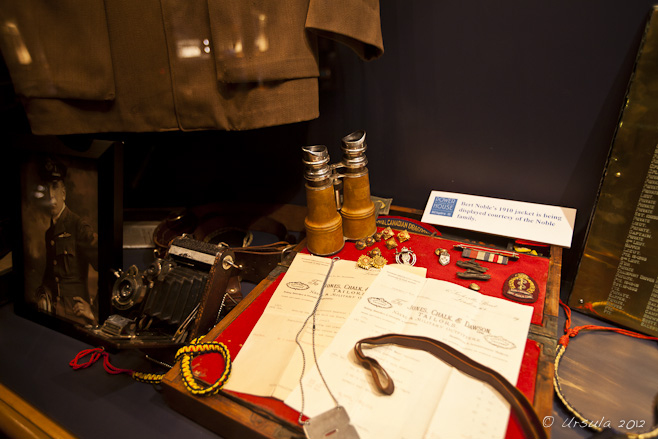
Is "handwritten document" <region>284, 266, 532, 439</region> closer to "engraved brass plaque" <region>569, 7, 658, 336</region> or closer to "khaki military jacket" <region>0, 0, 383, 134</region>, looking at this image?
"engraved brass plaque" <region>569, 7, 658, 336</region>

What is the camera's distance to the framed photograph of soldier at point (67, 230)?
1241mm

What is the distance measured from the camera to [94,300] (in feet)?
4.20

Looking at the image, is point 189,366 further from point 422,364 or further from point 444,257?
point 444,257

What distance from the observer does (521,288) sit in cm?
111

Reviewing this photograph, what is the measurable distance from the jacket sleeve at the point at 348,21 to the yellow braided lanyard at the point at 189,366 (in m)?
0.83

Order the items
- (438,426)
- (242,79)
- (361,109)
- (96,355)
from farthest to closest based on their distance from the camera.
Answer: (361,109)
(96,355)
(242,79)
(438,426)

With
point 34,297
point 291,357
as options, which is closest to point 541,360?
point 291,357

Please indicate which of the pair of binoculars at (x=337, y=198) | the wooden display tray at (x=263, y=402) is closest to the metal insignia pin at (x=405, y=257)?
the pair of binoculars at (x=337, y=198)

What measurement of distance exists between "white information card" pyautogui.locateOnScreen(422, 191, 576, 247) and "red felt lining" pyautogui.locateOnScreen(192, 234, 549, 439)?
0.09 metres

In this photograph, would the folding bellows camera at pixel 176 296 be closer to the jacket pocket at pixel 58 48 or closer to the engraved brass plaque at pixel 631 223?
the jacket pocket at pixel 58 48

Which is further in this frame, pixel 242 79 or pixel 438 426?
pixel 242 79

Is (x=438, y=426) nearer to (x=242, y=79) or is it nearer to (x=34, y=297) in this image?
(x=242, y=79)

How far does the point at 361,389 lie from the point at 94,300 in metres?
0.91

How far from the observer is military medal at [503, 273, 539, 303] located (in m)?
1.08
